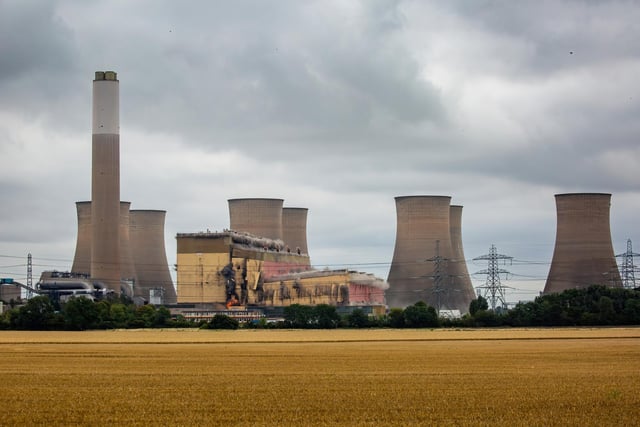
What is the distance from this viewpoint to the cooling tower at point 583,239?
70.7 meters

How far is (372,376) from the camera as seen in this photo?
2277cm

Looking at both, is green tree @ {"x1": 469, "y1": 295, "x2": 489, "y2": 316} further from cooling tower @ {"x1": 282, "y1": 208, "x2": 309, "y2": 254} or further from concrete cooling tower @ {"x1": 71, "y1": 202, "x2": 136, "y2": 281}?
concrete cooling tower @ {"x1": 71, "y1": 202, "x2": 136, "y2": 281}

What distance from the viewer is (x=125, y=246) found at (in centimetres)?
8400

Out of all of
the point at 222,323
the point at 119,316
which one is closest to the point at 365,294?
the point at 222,323

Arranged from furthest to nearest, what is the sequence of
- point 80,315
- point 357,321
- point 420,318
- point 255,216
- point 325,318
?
point 255,216 → point 325,318 → point 357,321 → point 420,318 → point 80,315

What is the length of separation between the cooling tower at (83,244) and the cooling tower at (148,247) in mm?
6585

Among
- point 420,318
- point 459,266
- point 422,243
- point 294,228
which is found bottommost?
point 420,318

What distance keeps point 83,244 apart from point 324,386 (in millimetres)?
66511

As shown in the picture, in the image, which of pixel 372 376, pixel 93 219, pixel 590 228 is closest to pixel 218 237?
pixel 93 219

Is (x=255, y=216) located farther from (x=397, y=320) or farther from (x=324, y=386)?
(x=324, y=386)

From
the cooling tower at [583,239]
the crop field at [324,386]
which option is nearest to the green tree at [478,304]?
the cooling tower at [583,239]

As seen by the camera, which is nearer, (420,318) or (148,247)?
(420,318)

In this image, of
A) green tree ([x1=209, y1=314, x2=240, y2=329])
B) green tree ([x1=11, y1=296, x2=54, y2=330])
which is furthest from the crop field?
green tree ([x1=209, y1=314, x2=240, y2=329])

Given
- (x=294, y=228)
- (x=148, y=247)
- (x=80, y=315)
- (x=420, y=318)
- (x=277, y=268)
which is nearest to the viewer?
(x=80, y=315)
